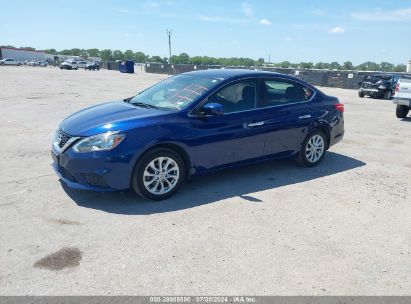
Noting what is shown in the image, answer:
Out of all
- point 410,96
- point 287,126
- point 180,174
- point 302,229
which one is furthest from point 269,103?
point 410,96

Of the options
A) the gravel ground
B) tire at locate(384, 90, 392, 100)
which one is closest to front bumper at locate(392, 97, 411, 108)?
the gravel ground

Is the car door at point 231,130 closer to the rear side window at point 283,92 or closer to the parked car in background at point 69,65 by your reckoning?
the rear side window at point 283,92

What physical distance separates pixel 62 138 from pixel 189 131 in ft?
5.35

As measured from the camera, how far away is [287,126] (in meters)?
6.07

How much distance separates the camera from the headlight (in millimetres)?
4508

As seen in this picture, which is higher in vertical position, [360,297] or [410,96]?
[410,96]

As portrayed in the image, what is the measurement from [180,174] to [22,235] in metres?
1.98

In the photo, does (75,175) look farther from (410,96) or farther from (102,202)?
(410,96)

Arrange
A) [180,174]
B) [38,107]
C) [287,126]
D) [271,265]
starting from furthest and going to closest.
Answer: [38,107], [287,126], [180,174], [271,265]

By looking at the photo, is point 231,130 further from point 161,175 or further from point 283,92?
point 283,92

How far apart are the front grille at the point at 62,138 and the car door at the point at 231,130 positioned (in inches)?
64.8

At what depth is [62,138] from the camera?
4891mm

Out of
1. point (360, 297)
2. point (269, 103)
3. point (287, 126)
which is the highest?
point (269, 103)

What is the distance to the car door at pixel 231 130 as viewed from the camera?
5.15 meters
